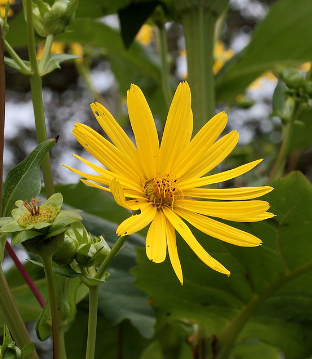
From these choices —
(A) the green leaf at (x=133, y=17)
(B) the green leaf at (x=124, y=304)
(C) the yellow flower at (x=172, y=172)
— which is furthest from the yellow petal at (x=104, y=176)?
(A) the green leaf at (x=133, y=17)

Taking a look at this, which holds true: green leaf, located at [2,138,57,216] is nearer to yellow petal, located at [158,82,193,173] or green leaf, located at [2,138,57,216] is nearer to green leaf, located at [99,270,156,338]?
yellow petal, located at [158,82,193,173]

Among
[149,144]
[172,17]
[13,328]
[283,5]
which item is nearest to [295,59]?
[283,5]

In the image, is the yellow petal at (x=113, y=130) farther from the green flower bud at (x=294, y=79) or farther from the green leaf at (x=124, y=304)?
the green flower bud at (x=294, y=79)

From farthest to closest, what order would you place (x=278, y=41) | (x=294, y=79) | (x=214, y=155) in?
(x=278, y=41)
(x=294, y=79)
(x=214, y=155)

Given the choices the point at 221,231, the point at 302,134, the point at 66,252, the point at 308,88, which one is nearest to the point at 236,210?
the point at 221,231

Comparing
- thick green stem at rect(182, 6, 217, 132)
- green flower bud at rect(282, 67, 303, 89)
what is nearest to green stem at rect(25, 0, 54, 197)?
thick green stem at rect(182, 6, 217, 132)

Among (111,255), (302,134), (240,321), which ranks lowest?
(240,321)

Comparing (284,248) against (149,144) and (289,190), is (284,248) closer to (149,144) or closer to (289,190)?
(289,190)

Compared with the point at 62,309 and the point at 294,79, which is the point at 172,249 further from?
the point at 294,79
